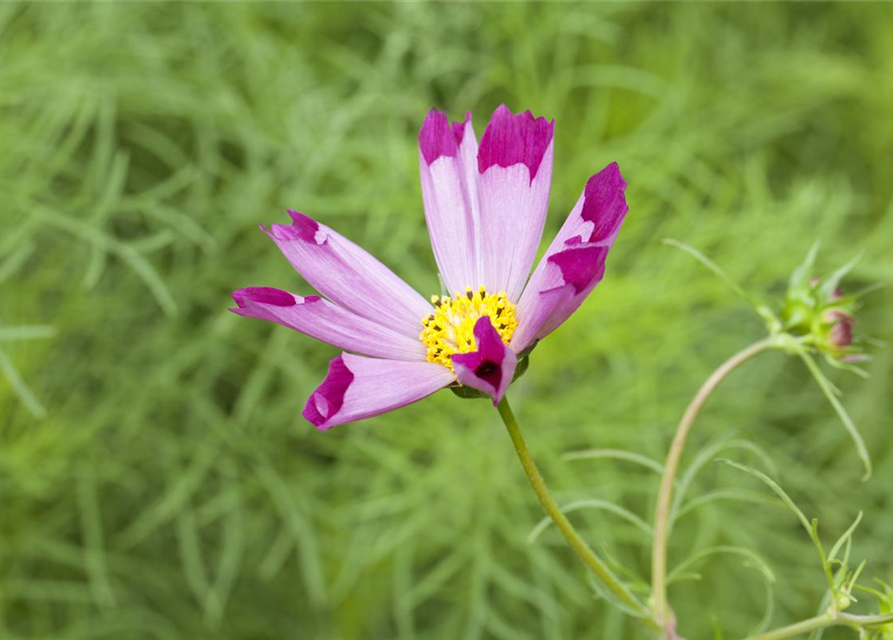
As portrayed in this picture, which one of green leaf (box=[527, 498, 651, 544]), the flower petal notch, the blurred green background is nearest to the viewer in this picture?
the flower petal notch

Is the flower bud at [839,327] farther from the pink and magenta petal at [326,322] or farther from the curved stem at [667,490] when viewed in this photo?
the pink and magenta petal at [326,322]

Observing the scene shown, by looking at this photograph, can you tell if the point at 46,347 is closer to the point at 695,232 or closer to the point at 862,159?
the point at 695,232

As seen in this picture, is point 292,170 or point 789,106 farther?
point 789,106

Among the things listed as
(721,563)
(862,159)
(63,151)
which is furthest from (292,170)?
(862,159)

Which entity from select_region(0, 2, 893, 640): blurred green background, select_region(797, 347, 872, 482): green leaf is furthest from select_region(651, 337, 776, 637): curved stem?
→ select_region(0, 2, 893, 640): blurred green background

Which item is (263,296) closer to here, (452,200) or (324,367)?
(452,200)

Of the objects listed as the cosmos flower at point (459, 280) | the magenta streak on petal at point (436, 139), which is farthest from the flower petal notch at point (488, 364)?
the magenta streak on petal at point (436, 139)

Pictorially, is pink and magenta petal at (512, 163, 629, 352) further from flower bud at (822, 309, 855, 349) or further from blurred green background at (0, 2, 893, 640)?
blurred green background at (0, 2, 893, 640)
